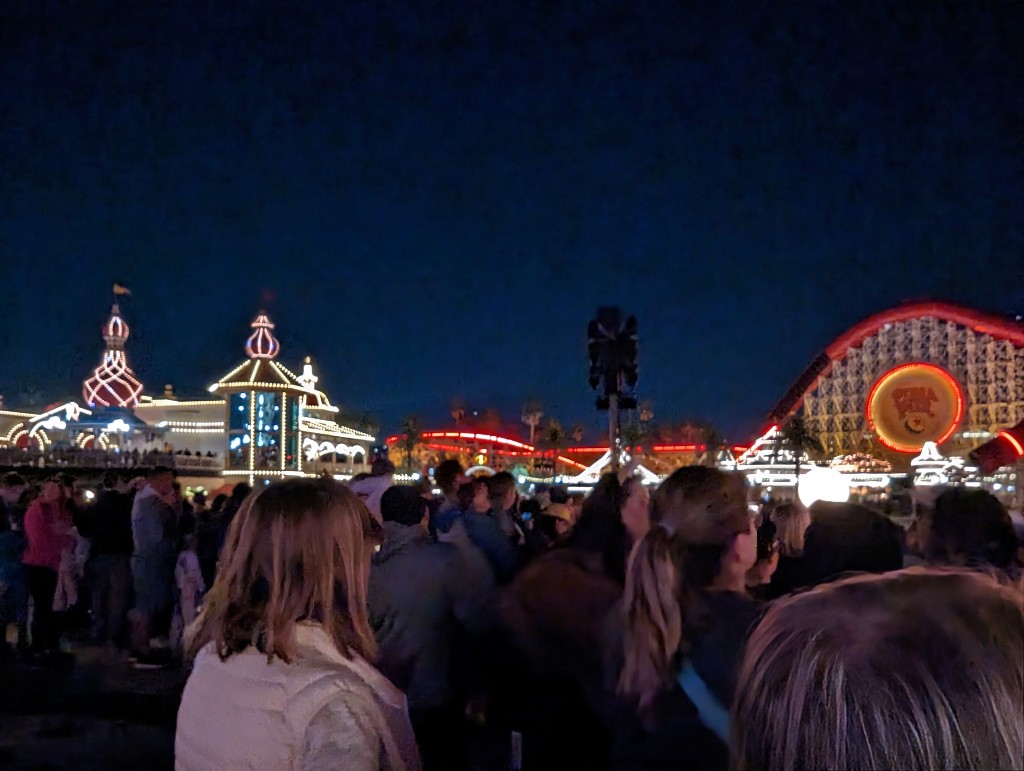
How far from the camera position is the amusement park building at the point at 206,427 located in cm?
4100

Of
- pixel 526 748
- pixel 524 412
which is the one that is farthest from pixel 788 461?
pixel 526 748

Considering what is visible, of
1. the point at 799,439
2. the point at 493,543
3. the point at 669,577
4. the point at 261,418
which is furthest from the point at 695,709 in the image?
the point at 799,439

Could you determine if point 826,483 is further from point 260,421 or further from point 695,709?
point 260,421

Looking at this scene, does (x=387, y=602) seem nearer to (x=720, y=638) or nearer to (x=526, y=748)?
(x=526, y=748)

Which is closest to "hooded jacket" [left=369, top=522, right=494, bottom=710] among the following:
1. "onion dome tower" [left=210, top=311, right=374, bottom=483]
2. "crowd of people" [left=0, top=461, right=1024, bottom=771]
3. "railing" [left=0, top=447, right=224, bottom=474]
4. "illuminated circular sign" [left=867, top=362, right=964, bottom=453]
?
"crowd of people" [left=0, top=461, right=1024, bottom=771]

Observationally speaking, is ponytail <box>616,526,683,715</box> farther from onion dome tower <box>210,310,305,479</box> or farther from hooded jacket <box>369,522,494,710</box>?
onion dome tower <box>210,310,305,479</box>

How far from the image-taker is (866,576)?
3.57 feet

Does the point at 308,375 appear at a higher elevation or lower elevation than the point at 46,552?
higher

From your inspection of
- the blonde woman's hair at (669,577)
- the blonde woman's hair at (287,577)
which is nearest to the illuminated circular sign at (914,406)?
the blonde woman's hair at (669,577)

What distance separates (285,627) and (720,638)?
126 centimetres

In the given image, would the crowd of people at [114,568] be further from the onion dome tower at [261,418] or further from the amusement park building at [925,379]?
the amusement park building at [925,379]

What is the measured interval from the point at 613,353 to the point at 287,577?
10.1 metres

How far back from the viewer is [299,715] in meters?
1.97

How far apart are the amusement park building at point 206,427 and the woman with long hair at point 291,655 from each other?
122 ft
